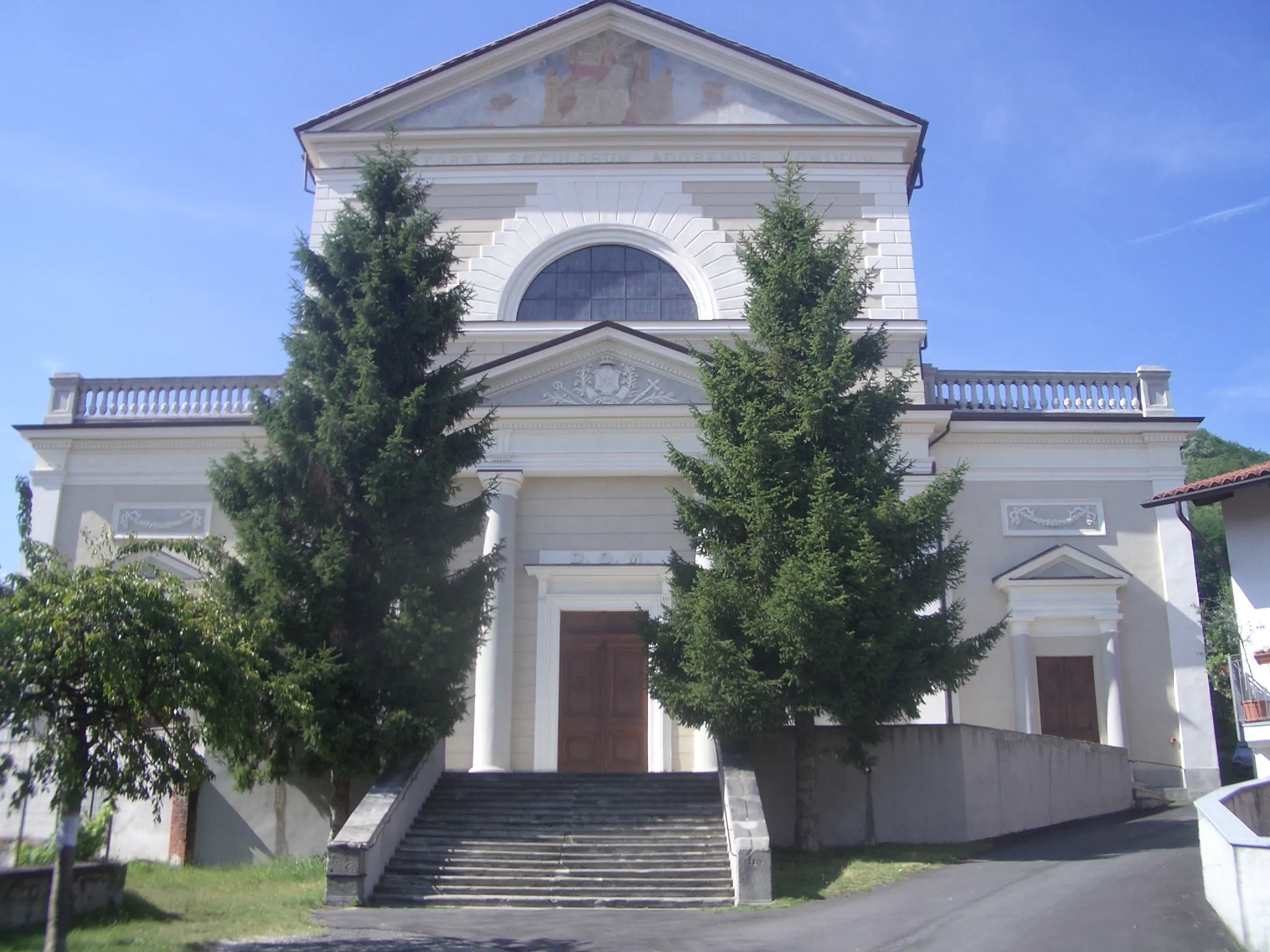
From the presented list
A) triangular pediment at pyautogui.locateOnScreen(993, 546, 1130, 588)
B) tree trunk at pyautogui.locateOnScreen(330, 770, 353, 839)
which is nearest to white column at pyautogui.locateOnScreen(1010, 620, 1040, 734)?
triangular pediment at pyautogui.locateOnScreen(993, 546, 1130, 588)

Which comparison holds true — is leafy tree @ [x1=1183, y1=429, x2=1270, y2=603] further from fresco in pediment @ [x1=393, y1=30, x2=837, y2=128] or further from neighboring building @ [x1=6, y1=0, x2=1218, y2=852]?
fresco in pediment @ [x1=393, y1=30, x2=837, y2=128]

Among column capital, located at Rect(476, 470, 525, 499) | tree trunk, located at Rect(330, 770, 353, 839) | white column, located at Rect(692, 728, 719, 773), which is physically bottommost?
tree trunk, located at Rect(330, 770, 353, 839)

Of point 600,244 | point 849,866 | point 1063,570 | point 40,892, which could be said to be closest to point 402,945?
point 40,892

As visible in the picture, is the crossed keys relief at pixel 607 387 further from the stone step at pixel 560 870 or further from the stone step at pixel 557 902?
the stone step at pixel 557 902

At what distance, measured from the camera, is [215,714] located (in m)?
9.20

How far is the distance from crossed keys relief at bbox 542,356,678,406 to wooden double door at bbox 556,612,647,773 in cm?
361

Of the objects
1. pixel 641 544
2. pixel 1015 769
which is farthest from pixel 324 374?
pixel 1015 769

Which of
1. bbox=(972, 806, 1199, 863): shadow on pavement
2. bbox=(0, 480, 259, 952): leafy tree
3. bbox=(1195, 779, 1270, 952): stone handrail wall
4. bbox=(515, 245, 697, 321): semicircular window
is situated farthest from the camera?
bbox=(515, 245, 697, 321): semicircular window

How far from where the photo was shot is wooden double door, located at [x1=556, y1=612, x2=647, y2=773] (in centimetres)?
1944

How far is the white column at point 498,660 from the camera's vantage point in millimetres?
18156

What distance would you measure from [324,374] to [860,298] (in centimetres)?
715

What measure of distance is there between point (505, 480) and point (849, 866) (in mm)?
8882

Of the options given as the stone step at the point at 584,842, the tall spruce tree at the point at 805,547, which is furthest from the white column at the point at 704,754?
the stone step at the point at 584,842

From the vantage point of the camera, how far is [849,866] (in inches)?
533
